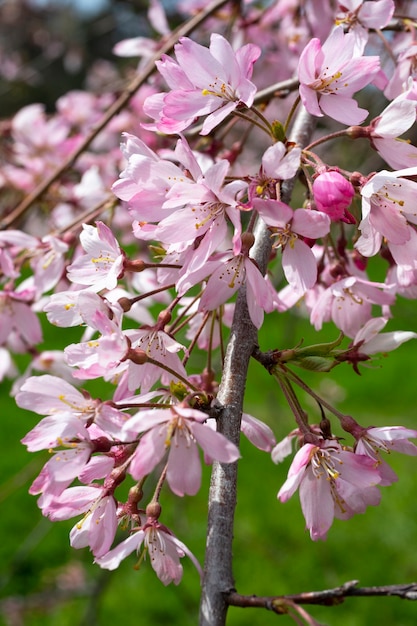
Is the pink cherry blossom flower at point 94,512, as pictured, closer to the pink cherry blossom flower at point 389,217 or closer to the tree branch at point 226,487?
the tree branch at point 226,487

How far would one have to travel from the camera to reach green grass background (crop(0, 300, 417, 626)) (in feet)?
9.90

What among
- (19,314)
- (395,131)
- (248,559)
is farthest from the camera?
(248,559)

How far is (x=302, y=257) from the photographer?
0.87 meters

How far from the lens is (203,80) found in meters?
0.89

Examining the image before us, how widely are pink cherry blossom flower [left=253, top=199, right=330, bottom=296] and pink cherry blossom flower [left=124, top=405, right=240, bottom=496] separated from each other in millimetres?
239

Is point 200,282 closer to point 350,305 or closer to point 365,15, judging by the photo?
point 350,305

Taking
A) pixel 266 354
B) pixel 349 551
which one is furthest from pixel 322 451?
pixel 349 551

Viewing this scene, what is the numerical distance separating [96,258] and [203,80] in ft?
0.93

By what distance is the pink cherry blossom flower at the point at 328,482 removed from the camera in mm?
834

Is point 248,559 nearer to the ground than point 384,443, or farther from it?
nearer to the ground

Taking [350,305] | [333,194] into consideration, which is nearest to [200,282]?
[333,194]

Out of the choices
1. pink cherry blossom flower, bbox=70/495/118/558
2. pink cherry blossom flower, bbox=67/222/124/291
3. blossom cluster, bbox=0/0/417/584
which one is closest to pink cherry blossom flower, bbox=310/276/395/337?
blossom cluster, bbox=0/0/417/584

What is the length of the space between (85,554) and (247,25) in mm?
2757

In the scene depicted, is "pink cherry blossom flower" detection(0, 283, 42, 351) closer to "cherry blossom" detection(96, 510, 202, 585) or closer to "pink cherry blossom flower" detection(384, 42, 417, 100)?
"cherry blossom" detection(96, 510, 202, 585)
